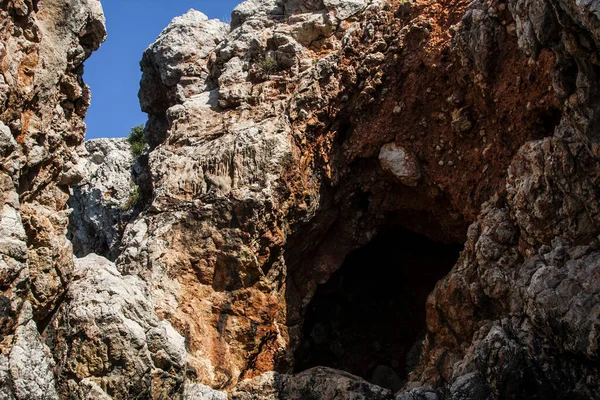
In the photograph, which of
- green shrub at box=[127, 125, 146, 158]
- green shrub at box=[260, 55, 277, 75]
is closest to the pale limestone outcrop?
green shrub at box=[260, 55, 277, 75]

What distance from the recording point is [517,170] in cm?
1079

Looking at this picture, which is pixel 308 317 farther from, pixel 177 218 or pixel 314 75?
pixel 314 75

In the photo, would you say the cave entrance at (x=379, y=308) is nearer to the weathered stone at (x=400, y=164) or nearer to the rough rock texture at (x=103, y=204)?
the weathered stone at (x=400, y=164)

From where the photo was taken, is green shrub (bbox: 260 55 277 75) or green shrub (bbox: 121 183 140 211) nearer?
green shrub (bbox: 260 55 277 75)

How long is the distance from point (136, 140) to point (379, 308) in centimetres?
1019

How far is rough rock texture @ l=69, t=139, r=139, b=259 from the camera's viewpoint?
61.7 feet

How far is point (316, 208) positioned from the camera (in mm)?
14297

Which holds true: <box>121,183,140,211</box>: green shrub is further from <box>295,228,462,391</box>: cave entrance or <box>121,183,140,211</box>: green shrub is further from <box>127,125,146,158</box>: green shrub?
<box>295,228,462,391</box>: cave entrance

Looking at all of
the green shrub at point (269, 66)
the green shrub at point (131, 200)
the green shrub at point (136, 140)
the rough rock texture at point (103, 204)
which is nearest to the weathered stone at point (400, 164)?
the green shrub at point (269, 66)

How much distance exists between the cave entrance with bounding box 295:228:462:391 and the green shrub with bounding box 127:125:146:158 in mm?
8509

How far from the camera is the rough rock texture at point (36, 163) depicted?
859 centimetres

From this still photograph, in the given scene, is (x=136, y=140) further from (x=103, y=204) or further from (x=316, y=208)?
(x=316, y=208)

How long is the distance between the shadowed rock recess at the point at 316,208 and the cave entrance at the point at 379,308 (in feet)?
0.20

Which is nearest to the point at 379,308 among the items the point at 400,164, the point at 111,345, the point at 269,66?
the point at 400,164
